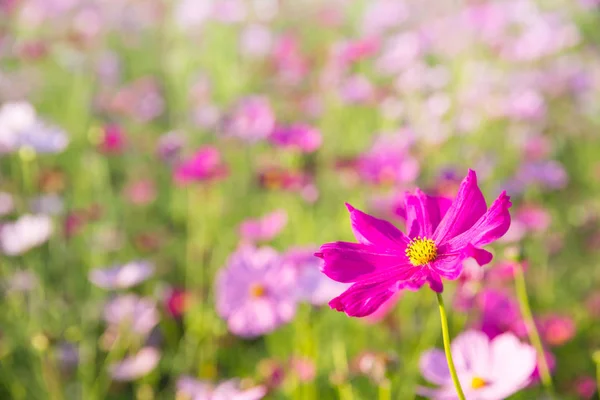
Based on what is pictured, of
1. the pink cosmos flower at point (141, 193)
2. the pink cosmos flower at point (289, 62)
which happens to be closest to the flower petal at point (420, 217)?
the pink cosmos flower at point (141, 193)

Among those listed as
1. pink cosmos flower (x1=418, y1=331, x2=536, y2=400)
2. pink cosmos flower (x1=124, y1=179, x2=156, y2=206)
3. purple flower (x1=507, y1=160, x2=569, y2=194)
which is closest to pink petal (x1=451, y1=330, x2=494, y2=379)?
pink cosmos flower (x1=418, y1=331, x2=536, y2=400)

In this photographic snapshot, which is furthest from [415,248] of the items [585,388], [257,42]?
[257,42]

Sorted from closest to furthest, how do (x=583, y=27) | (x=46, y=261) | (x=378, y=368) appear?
(x=378, y=368) < (x=46, y=261) < (x=583, y=27)

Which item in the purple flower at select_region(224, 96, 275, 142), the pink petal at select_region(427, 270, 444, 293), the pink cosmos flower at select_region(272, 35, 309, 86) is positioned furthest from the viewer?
the pink cosmos flower at select_region(272, 35, 309, 86)

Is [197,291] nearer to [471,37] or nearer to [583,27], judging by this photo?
[471,37]

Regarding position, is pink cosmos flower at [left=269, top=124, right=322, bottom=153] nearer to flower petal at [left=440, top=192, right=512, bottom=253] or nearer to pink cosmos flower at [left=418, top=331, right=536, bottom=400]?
pink cosmos flower at [left=418, top=331, right=536, bottom=400]

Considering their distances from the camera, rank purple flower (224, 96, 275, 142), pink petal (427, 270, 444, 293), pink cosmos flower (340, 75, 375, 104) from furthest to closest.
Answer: pink cosmos flower (340, 75, 375, 104)
purple flower (224, 96, 275, 142)
pink petal (427, 270, 444, 293)

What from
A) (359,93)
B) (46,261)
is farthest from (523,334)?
(46,261)

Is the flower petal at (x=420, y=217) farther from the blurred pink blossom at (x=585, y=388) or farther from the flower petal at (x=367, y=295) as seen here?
the blurred pink blossom at (x=585, y=388)
